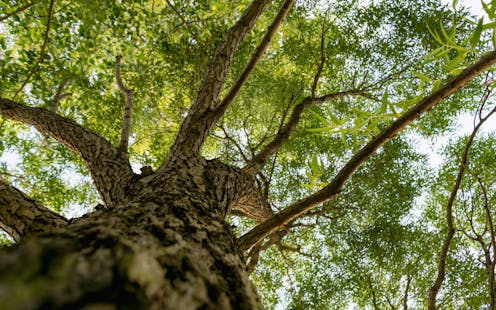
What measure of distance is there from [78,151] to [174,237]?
260 centimetres

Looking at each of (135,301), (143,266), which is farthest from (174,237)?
(135,301)

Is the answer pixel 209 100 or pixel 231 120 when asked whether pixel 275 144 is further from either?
pixel 231 120

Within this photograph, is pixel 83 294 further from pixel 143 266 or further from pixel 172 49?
pixel 172 49

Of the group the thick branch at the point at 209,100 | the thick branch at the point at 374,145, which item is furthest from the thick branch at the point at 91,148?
the thick branch at the point at 374,145

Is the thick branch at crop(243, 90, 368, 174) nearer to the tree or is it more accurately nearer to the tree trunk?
the tree

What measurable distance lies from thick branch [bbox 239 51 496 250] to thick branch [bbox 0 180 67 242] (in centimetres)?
117

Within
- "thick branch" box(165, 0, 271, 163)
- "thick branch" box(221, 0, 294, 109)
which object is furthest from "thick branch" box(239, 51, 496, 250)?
"thick branch" box(221, 0, 294, 109)

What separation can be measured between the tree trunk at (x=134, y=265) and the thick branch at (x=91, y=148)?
142 cm

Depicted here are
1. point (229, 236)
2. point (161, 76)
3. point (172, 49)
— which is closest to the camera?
point (229, 236)

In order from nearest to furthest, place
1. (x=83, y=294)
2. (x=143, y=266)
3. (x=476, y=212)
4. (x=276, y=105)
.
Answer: (x=83, y=294), (x=143, y=266), (x=476, y=212), (x=276, y=105)

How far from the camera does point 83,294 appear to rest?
425 millimetres

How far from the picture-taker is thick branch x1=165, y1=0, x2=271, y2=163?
266cm

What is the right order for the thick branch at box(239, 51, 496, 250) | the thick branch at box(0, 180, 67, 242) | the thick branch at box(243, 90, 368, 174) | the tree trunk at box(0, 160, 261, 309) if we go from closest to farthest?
the tree trunk at box(0, 160, 261, 309)
the thick branch at box(239, 51, 496, 250)
the thick branch at box(0, 180, 67, 242)
the thick branch at box(243, 90, 368, 174)

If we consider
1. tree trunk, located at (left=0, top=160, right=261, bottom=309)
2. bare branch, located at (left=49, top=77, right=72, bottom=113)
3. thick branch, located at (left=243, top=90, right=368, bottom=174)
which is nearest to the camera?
tree trunk, located at (left=0, top=160, right=261, bottom=309)
